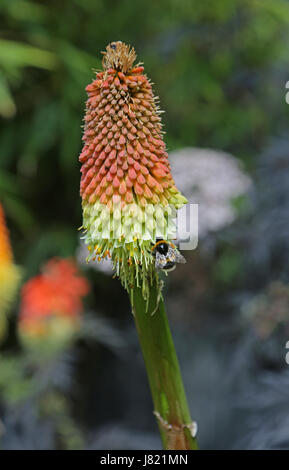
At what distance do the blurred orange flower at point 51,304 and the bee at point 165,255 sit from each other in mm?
1510

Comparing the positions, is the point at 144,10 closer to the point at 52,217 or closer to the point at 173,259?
the point at 52,217

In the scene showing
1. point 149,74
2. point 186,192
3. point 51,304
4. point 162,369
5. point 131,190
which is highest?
point 149,74

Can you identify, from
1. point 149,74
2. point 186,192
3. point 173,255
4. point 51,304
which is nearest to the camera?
point 173,255

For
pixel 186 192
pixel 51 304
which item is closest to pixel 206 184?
pixel 186 192

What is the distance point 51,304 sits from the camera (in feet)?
6.15

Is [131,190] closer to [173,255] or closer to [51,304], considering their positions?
[173,255]

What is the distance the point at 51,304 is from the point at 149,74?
5.42ft

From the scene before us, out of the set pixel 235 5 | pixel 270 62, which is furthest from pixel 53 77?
pixel 270 62

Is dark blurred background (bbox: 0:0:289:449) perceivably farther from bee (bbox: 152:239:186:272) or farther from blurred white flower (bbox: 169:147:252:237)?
bee (bbox: 152:239:186:272)

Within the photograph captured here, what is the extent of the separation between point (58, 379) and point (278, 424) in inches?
34.5

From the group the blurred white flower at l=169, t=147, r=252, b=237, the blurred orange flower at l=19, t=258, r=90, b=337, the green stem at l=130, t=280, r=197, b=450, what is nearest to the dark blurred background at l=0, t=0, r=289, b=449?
the blurred white flower at l=169, t=147, r=252, b=237

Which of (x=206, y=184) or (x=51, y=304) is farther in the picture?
(x=51, y=304)

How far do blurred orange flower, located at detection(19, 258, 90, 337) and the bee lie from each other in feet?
4.95

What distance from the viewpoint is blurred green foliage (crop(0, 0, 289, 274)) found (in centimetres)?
259
